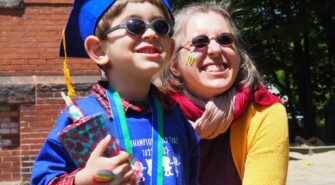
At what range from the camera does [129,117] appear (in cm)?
206

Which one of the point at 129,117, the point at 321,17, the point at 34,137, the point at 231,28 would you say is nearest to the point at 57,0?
the point at 34,137

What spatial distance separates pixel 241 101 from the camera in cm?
261

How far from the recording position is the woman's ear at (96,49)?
2.08 meters

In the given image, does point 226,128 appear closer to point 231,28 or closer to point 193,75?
point 193,75

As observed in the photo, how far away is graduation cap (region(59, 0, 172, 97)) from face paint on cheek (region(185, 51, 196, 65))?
1.76ft

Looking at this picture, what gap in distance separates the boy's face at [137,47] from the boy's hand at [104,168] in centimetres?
36

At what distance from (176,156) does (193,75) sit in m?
0.70

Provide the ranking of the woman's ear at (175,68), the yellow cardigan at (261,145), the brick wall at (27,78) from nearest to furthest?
the yellow cardigan at (261,145), the woman's ear at (175,68), the brick wall at (27,78)

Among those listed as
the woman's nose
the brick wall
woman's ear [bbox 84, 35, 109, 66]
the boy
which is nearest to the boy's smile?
the boy

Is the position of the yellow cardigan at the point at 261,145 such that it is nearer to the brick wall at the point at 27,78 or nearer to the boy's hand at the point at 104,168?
the boy's hand at the point at 104,168

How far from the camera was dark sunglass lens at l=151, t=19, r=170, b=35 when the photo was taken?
2.03 meters

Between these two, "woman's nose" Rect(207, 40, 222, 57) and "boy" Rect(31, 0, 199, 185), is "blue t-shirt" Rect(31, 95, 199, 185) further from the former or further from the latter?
"woman's nose" Rect(207, 40, 222, 57)

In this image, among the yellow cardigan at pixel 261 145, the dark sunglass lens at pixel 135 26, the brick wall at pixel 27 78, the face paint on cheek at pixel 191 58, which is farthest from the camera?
the brick wall at pixel 27 78

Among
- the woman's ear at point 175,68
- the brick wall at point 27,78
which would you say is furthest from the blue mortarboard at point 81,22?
the brick wall at point 27,78
